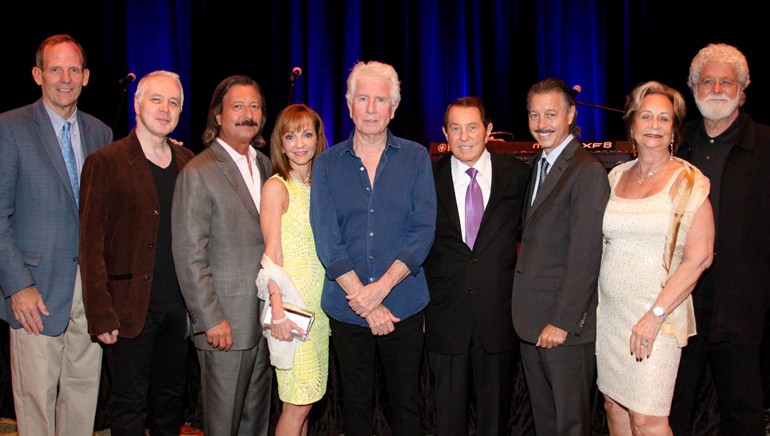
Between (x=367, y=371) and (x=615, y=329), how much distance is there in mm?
1131

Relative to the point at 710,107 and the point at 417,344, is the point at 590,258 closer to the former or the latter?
the point at 417,344

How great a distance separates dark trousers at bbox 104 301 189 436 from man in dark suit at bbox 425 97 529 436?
1.25 metres

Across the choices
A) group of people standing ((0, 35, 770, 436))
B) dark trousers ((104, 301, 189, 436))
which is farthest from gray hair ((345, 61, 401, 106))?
dark trousers ((104, 301, 189, 436))

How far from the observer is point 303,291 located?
9.39ft

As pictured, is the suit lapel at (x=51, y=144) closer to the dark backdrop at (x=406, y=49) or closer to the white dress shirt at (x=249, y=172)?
the white dress shirt at (x=249, y=172)

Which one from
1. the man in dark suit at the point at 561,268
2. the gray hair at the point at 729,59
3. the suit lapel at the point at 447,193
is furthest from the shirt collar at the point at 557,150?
the gray hair at the point at 729,59

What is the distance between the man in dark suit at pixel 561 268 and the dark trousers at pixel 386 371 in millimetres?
501

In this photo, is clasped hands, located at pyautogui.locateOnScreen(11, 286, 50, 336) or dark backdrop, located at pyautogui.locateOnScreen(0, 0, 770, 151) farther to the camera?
dark backdrop, located at pyautogui.locateOnScreen(0, 0, 770, 151)

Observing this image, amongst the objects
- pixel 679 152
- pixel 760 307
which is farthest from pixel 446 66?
pixel 760 307

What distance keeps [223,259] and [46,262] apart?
910 mm

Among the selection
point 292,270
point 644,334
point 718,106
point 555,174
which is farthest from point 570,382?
point 718,106

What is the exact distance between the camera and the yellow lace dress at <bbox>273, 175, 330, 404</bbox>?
2834 millimetres

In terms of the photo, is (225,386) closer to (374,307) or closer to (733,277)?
(374,307)

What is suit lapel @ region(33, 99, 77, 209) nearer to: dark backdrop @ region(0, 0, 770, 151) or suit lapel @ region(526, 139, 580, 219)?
suit lapel @ region(526, 139, 580, 219)
